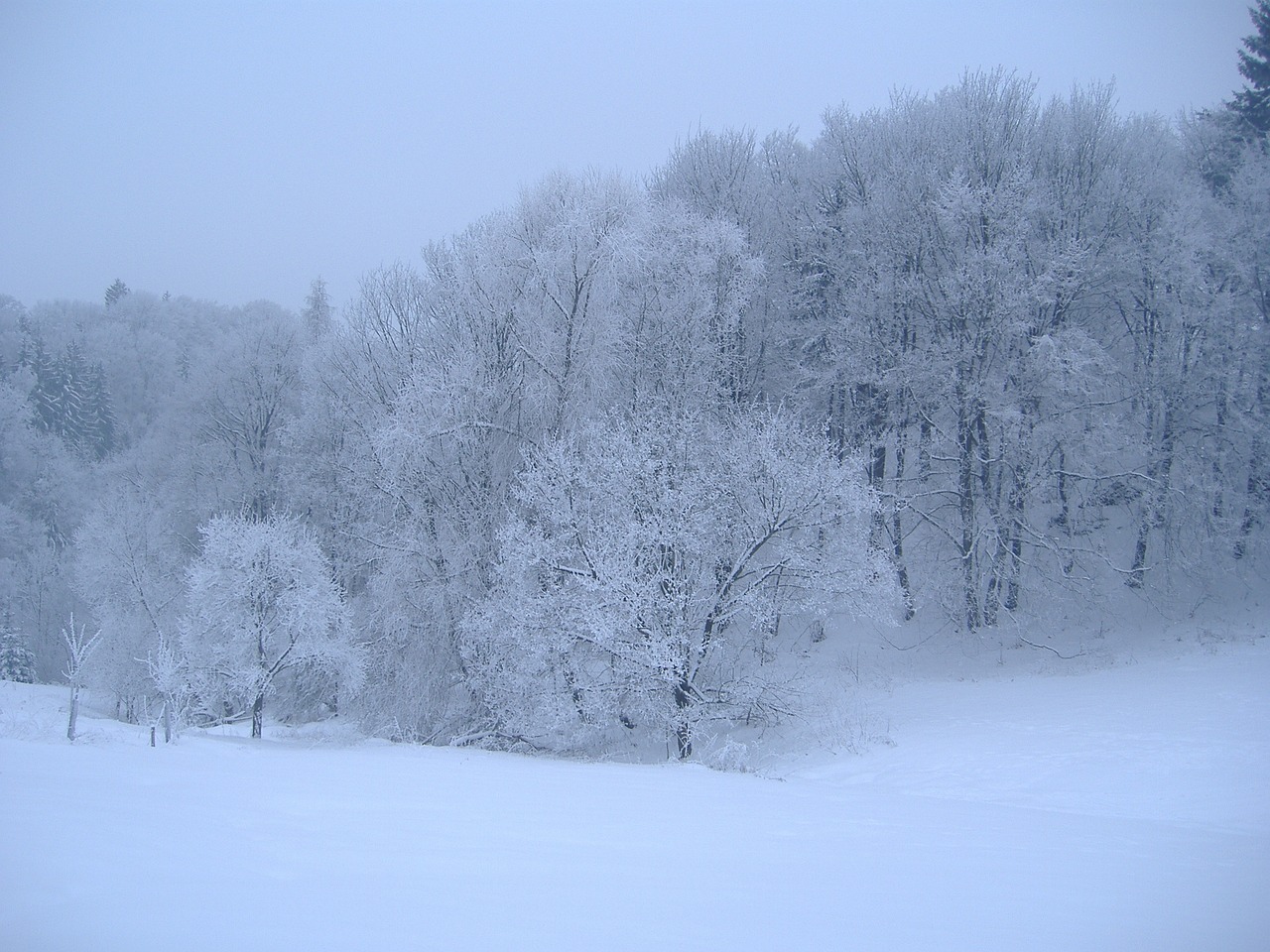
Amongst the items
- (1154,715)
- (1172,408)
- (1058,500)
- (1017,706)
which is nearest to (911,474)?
(1058,500)

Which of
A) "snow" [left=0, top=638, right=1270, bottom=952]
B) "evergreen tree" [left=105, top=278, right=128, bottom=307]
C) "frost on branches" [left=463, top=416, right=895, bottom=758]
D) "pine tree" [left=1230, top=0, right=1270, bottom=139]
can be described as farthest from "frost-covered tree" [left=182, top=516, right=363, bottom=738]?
"evergreen tree" [left=105, top=278, right=128, bottom=307]

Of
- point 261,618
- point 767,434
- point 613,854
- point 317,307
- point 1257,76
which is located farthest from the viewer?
point 317,307

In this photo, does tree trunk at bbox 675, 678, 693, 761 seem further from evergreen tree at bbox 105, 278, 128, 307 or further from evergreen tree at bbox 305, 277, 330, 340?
evergreen tree at bbox 105, 278, 128, 307

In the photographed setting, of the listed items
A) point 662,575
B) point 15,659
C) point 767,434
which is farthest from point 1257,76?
point 15,659

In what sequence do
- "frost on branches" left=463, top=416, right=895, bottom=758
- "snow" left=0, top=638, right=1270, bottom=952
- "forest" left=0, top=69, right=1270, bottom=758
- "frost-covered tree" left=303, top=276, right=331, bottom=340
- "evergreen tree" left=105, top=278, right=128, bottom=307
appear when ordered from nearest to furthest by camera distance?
"snow" left=0, top=638, right=1270, bottom=952
"frost on branches" left=463, top=416, right=895, bottom=758
"forest" left=0, top=69, right=1270, bottom=758
"frost-covered tree" left=303, top=276, right=331, bottom=340
"evergreen tree" left=105, top=278, right=128, bottom=307

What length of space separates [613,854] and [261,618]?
15.3m

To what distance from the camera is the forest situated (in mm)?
14812

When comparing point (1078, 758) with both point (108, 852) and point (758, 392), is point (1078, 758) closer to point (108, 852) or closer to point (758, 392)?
point (108, 852)

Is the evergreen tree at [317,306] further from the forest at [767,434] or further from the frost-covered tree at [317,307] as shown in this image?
the forest at [767,434]

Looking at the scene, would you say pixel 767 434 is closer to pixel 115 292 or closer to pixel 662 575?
pixel 662 575

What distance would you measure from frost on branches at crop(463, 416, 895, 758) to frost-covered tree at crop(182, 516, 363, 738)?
171 inches

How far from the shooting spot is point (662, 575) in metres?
14.0

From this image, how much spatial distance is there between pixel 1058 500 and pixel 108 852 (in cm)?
2069

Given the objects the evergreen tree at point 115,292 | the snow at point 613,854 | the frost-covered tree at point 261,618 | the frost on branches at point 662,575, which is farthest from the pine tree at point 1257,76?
the evergreen tree at point 115,292
